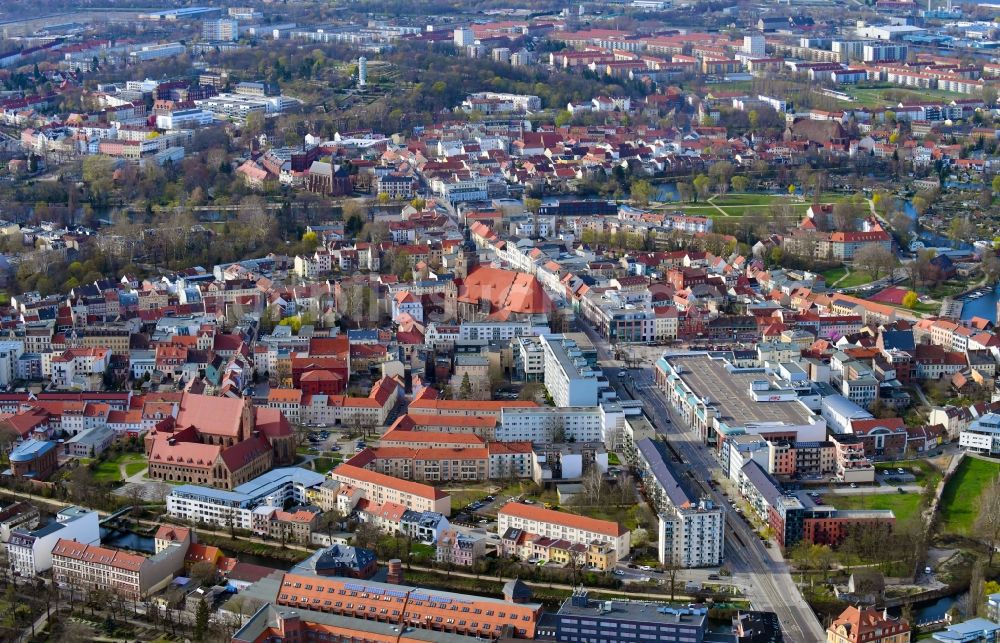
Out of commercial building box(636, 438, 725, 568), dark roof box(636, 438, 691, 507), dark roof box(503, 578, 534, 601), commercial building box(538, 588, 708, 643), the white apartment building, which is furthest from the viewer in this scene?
the white apartment building

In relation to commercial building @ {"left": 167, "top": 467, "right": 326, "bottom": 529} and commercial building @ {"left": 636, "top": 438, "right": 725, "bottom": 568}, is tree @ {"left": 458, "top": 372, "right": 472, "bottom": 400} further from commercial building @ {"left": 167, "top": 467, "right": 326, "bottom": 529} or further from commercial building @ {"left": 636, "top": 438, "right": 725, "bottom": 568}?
commercial building @ {"left": 636, "top": 438, "right": 725, "bottom": 568}

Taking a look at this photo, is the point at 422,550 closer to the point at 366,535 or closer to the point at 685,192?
the point at 366,535

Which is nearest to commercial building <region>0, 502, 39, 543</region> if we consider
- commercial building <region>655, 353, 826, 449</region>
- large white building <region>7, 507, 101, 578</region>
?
large white building <region>7, 507, 101, 578</region>

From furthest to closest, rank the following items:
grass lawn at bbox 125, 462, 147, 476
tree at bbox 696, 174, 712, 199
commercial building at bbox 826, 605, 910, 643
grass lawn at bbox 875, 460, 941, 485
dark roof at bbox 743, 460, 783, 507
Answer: tree at bbox 696, 174, 712, 199
grass lawn at bbox 125, 462, 147, 476
grass lawn at bbox 875, 460, 941, 485
dark roof at bbox 743, 460, 783, 507
commercial building at bbox 826, 605, 910, 643

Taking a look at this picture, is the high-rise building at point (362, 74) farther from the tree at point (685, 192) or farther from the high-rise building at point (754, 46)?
the high-rise building at point (754, 46)

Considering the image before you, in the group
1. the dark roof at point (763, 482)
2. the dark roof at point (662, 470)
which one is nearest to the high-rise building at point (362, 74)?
the dark roof at point (662, 470)
